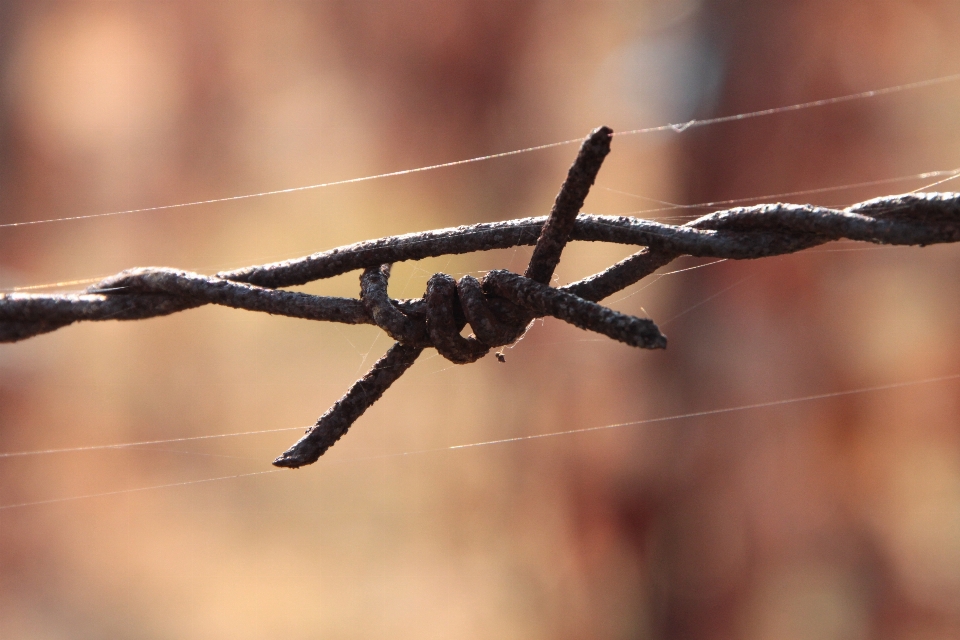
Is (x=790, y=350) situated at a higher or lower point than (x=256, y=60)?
lower

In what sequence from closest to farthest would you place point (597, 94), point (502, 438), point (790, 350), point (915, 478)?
point (915, 478) → point (790, 350) → point (597, 94) → point (502, 438)

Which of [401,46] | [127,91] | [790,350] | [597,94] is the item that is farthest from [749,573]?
[127,91]

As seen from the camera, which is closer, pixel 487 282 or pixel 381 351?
pixel 487 282

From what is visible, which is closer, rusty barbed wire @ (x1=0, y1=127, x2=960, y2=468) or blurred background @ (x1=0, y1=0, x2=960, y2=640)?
rusty barbed wire @ (x1=0, y1=127, x2=960, y2=468)

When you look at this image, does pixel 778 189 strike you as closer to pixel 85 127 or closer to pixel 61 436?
pixel 85 127
